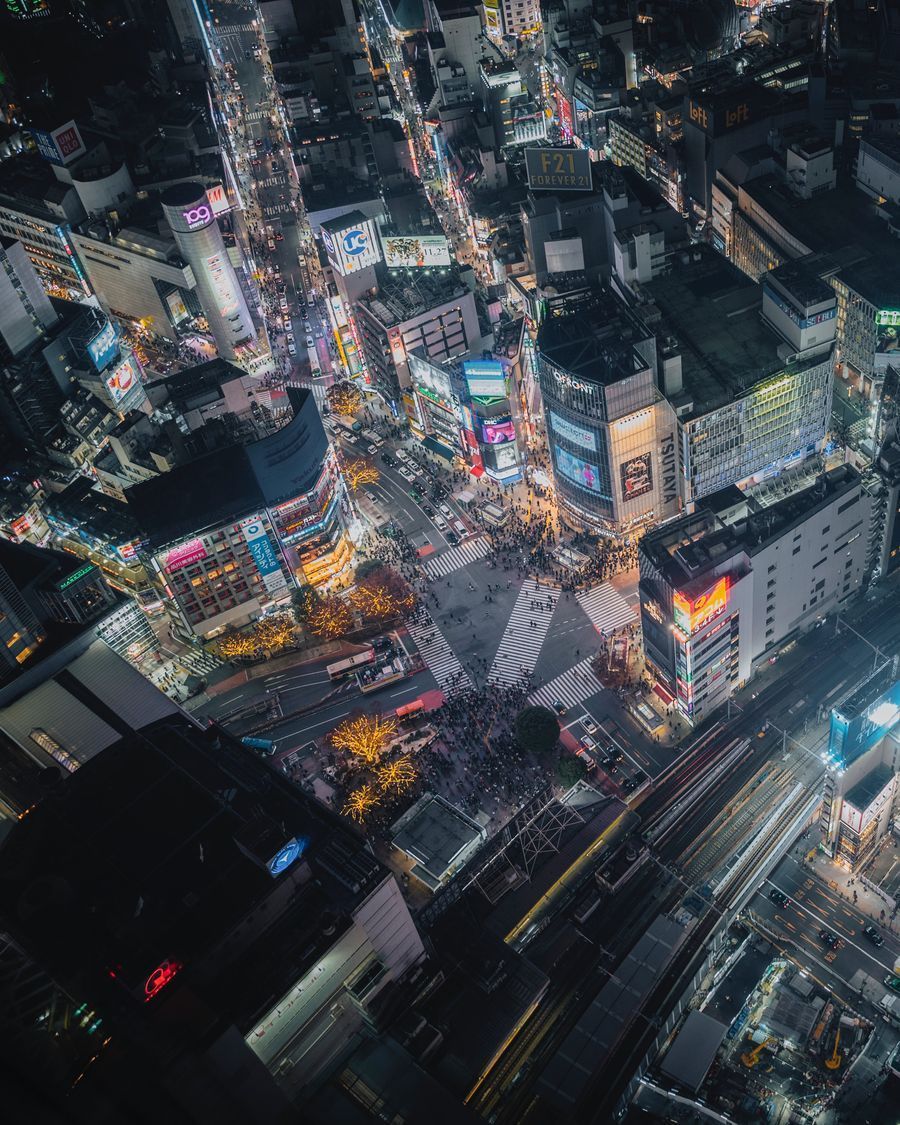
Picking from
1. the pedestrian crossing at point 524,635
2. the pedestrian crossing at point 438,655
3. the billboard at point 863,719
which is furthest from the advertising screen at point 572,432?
the billboard at point 863,719

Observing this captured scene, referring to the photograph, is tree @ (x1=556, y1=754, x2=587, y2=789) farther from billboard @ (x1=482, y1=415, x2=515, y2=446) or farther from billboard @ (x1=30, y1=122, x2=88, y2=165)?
billboard @ (x1=30, y1=122, x2=88, y2=165)

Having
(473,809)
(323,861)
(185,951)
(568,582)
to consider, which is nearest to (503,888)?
(473,809)

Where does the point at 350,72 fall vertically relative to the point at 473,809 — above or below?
above

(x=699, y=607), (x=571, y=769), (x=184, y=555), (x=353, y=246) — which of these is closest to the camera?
(x=699, y=607)

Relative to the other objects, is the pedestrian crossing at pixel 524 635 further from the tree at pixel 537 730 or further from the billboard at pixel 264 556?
the billboard at pixel 264 556

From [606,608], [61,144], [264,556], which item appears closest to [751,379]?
[606,608]

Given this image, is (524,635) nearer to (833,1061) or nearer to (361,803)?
(361,803)

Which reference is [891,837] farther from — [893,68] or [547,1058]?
[893,68]
